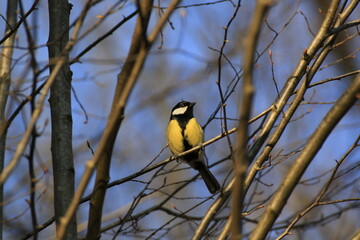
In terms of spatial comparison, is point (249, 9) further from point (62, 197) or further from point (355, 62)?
point (62, 197)

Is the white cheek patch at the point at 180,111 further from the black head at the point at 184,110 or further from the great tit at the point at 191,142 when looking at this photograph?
the great tit at the point at 191,142

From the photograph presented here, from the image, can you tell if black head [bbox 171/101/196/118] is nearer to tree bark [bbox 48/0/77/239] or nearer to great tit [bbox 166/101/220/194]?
great tit [bbox 166/101/220/194]

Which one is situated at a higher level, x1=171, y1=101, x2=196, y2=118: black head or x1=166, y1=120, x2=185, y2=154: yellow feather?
x1=171, y1=101, x2=196, y2=118: black head

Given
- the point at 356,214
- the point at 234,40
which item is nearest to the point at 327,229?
the point at 356,214

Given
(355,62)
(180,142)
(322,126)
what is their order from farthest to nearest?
(355,62) < (180,142) < (322,126)

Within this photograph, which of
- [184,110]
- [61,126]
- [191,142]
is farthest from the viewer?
[184,110]

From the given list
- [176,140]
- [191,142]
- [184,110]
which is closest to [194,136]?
[191,142]

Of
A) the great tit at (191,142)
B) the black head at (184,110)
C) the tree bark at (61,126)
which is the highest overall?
the black head at (184,110)

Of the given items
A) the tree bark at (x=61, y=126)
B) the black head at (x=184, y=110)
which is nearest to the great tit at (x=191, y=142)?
the black head at (x=184, y=110)

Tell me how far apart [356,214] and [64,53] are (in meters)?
6.04

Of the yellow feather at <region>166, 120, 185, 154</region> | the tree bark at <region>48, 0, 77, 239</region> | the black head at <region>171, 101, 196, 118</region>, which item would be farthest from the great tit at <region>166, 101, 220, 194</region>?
the tree bark at <region>48, 0, 77, 239</region>

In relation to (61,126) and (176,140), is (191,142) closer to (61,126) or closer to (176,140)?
(176,140)

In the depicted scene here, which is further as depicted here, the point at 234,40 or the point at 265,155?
the point at 234,40

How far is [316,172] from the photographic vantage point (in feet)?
25.0
